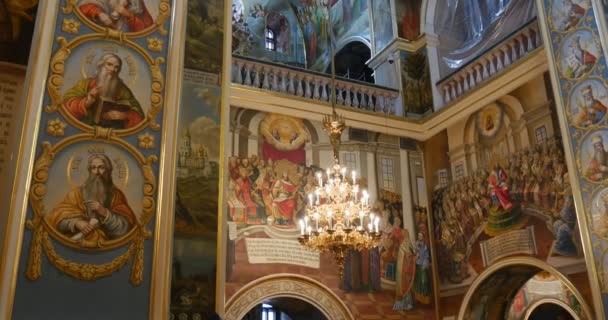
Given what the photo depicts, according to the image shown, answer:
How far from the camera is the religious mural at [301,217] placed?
10.3m

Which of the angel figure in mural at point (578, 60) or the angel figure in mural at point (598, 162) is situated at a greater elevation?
the angel figure in mural at point (578, 60)

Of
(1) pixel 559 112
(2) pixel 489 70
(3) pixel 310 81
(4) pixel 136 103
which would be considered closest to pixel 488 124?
(2) pixel 489 70

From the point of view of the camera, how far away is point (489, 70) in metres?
11.0

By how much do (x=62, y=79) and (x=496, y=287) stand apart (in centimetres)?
829

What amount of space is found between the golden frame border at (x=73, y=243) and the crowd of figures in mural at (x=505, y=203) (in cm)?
647

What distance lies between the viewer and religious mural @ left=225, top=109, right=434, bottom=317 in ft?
33.8

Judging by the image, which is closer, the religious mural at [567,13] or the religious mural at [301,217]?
the religious mural at [567,13]

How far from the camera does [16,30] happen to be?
604cm

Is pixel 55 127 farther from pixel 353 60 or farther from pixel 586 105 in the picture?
pixel 353 60

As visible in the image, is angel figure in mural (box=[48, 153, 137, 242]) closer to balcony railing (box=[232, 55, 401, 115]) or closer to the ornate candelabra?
the ornate candelabra

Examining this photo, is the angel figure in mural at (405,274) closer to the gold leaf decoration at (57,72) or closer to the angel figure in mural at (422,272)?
the angel figure in mural at (422,272)

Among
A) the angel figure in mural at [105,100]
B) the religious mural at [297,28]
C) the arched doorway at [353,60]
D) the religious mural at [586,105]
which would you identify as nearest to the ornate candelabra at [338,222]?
the religious mural at [586,105]

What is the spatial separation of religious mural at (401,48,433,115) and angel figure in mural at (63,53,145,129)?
25.7ft

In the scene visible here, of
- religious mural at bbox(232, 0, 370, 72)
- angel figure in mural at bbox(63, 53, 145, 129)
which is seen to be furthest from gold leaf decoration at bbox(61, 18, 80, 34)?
religious mural at bbox(232, 0, 370, 72)
